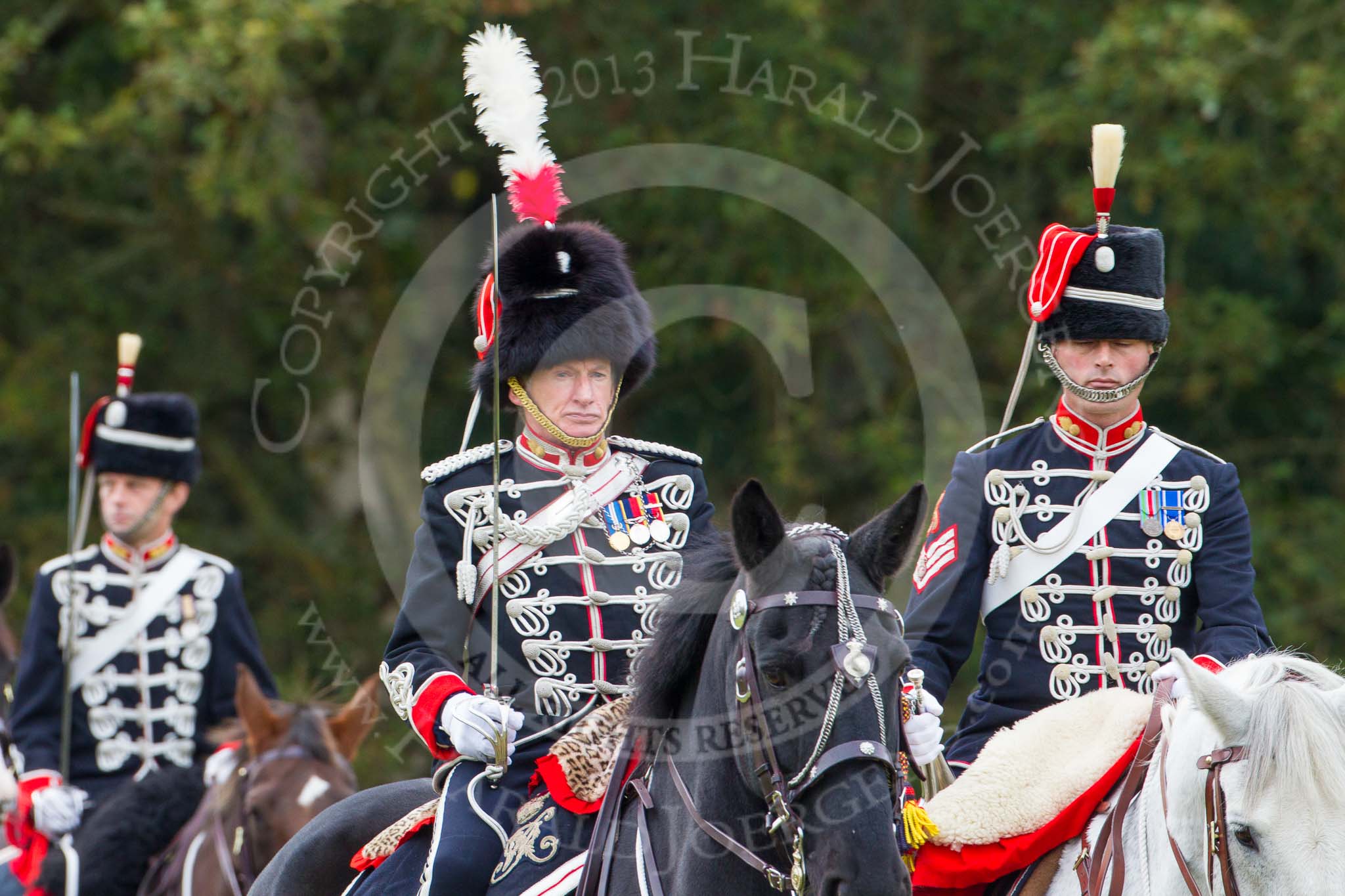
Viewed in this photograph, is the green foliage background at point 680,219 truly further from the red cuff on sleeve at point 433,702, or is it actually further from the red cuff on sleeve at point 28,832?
the red cuff on sleeve at point 433,702

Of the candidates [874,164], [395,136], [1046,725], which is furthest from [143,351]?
[1046,725]

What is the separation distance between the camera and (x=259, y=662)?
22.4 feet

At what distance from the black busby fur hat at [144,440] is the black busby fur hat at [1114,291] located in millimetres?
3805

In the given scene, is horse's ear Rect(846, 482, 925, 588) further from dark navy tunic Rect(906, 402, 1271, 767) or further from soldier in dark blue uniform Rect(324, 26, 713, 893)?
dark navy tunic Rect(906, 402, 1271, 767)

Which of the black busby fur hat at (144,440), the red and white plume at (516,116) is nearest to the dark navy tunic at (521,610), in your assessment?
the red and white plume at (516,116)

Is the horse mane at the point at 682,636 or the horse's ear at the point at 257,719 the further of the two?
the horse's ear at the point at 257,719

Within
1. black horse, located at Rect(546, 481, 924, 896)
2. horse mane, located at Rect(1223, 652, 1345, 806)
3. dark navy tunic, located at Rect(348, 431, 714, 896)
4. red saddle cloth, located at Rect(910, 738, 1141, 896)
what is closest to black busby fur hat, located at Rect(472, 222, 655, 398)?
dark navy tunic, located at Rect(348, 431, 714, 896)

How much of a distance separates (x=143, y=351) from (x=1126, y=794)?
9.29 metres

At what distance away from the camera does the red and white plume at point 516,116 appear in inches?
165

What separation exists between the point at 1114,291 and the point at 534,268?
58.0 inches

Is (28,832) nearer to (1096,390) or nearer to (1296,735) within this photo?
(1096,390)

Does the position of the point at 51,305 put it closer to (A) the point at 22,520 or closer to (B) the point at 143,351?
(B) the point at 143,351

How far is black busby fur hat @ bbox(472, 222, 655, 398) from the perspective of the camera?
13.6 feet

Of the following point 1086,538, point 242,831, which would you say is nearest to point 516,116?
point 1086,538
